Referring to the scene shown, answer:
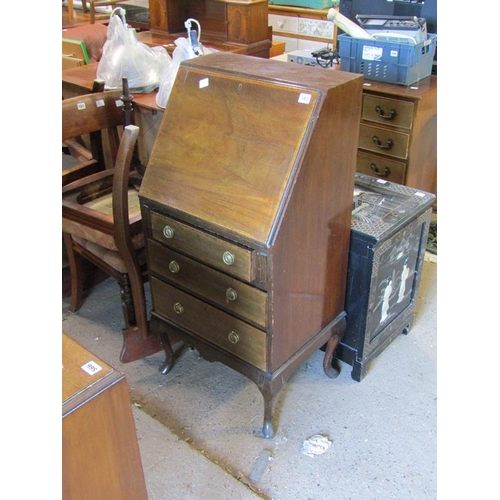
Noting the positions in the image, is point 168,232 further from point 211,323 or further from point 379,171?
point 379,171

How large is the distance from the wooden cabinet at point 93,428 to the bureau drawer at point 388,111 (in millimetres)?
1769

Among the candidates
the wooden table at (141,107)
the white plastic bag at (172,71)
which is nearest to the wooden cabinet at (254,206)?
the white plastic bag at (172,71)

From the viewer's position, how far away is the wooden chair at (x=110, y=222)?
5.56 ft

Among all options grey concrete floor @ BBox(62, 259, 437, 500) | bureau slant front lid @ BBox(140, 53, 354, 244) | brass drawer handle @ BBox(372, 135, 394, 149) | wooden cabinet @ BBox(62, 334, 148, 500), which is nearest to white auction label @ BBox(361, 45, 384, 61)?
brass drawer handle @ BBox(372, 135, 394, 149)

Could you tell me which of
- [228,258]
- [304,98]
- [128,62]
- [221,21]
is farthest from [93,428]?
[221,21]

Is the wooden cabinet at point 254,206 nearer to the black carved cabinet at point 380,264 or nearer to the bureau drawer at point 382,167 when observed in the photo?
the black carved cabinet at point 380,264

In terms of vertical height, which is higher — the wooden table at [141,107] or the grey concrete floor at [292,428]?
the wooden table at [141,107]

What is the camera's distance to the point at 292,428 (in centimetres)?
Result: 165

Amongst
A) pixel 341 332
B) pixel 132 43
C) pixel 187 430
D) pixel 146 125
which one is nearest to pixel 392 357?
pixel 341 332

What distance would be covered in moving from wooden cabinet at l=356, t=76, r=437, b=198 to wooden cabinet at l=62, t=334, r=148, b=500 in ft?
5.80

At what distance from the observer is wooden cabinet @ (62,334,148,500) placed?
83 centimetres

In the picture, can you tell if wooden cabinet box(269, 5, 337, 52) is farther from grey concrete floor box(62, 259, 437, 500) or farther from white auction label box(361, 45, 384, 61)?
grey concrete floor box(62, 259, 437, 500)

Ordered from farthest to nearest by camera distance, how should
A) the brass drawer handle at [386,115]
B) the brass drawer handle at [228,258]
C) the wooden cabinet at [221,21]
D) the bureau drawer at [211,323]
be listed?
the wooden cabinet at [221,21] → the brass drawer handle at [386,115] → the bureau drawer at [211,323] → the brass drawer handle at [228,258]
